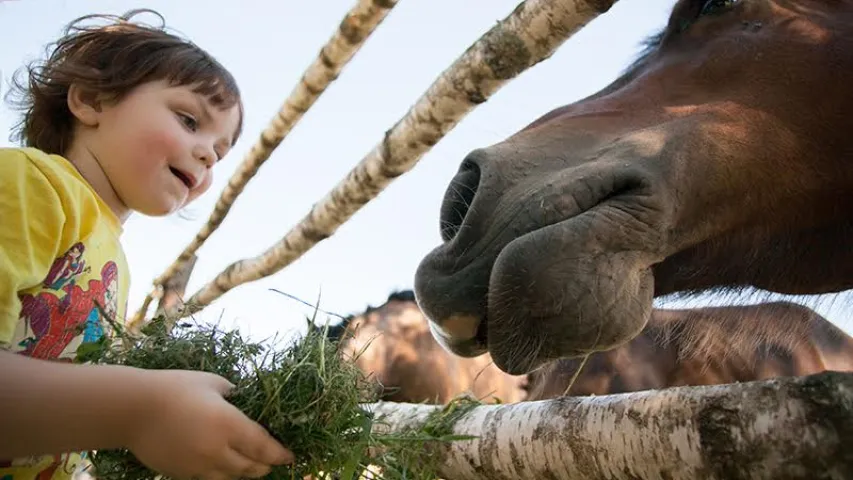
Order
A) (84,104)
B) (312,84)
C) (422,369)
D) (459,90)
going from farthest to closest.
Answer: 1. (422,369)
2. (312,84)
3. (459,90)
4. (84,104)

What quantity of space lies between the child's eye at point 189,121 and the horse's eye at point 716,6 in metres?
1.66

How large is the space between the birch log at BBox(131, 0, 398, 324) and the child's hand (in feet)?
10.1

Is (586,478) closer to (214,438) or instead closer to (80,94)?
(214,438)

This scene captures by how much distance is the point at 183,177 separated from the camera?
2.03 metres

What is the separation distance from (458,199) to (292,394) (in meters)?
0.78

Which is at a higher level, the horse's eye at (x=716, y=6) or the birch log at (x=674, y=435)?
the horse's eye at (x=716, y=6)

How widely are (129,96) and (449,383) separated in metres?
3.33

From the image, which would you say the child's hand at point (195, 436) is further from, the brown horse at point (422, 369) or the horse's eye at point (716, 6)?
the brown horse at point (422, 369)

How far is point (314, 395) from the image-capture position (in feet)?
4.17

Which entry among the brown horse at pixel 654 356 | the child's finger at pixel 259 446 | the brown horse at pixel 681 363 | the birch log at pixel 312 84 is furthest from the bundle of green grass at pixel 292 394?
the birch log at pixel 312 84

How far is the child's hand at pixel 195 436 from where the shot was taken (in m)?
1.05

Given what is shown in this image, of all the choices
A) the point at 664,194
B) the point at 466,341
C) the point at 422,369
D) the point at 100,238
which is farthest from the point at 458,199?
the point at 422,369

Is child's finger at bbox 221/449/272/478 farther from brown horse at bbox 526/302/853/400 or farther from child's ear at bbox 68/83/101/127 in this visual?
brown horse at bbox 526/302/853/400

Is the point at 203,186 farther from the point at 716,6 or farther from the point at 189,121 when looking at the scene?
the point at 716,6
